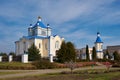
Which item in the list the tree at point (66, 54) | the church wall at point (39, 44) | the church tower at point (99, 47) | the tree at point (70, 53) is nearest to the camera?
the tree at point (66, 54)

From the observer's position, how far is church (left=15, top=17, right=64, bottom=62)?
67750mm

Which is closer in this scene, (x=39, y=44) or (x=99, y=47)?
(x=39, y=44)

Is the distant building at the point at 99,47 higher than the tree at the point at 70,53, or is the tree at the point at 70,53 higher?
the distant building at the point at 99,47

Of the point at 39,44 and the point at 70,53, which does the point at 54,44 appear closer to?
the point at 39,44

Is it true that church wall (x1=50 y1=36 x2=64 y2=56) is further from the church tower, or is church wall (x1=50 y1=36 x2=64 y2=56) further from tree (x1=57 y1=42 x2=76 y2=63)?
the church tower

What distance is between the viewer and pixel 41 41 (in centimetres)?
6956

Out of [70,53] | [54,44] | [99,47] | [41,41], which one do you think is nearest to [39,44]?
[41,41]

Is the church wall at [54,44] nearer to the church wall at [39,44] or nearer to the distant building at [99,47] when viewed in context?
the church wall at [39,44]

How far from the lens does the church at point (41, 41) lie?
67.8 metres

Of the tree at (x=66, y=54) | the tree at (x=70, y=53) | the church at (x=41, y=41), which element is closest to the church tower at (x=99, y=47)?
the church at (x=41, y=41)

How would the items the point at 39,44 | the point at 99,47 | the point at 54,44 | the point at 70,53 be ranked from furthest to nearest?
the point at 99,47 < the point at 54,44 < the point at 39,44 < the point at 70,53

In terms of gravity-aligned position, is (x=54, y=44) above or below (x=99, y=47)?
above

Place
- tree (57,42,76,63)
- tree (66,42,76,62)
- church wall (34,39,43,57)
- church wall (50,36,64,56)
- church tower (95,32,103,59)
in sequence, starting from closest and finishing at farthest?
tree (57,42,76,63)
tree (66,42,76,62)
church wall (50,36,64,56)
church wall (34,39,43,57)
church tower (95,32,103,59)

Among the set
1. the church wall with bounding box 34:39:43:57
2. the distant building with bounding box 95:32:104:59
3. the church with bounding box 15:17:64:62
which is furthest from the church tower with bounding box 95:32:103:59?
the church wall with bounding box 34:39:43:57
